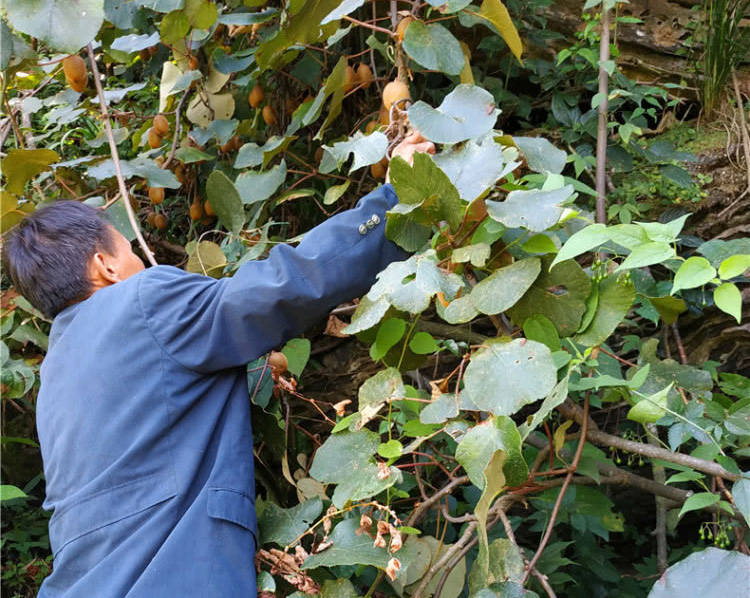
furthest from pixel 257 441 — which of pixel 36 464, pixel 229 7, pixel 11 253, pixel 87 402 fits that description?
pixel 36 464

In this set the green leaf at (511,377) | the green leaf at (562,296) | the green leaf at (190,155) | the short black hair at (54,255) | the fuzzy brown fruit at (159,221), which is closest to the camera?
the green leaf at (511,377)

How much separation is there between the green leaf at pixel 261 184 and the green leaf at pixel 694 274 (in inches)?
36.6

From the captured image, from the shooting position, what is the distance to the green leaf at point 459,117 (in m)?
1.04

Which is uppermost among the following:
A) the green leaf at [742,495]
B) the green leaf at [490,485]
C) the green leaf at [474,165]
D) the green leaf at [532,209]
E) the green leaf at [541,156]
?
the green leaf at [474,165]

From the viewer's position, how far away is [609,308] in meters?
1.01

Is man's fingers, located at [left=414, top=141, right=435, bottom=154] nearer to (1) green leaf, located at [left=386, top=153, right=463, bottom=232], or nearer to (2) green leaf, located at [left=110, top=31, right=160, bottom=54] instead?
(1) green leaf, located at [left=386, top=153, right=463, bottom=232]

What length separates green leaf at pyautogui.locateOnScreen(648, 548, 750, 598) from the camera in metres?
0.84

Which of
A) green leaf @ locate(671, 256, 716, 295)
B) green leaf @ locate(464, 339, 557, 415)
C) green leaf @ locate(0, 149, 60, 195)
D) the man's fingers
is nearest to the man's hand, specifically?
the man's fingers

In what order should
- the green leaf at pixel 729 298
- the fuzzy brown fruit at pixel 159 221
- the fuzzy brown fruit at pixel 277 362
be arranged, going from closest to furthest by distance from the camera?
the green leaf at pixel 729 298
the fuzzy brown fruit at pixel 277 362
the fuzzy brown fruit at pixel 159 221

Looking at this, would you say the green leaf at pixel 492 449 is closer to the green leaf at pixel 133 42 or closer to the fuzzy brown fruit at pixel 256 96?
the fuzzy brown fruit at pixel 256 96

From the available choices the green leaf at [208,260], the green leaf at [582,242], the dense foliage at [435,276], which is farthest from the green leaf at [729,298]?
the green leaf at [208,260]

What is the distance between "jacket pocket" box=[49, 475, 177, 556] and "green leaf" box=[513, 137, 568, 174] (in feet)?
2.23

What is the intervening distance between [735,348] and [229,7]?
1.42 meters

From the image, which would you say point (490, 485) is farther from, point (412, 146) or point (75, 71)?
point (75, 71)
